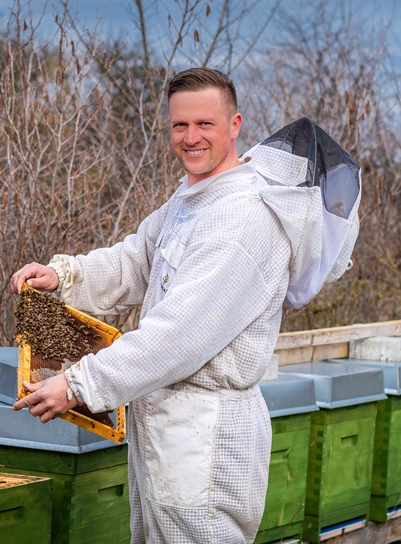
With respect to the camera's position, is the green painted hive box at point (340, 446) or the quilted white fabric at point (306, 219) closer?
the quilted white fabric at point (306, 219)

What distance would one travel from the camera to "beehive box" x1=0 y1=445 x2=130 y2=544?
9.51 ft

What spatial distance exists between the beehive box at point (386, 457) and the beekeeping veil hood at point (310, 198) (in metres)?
1.94

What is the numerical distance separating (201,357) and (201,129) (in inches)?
26.4

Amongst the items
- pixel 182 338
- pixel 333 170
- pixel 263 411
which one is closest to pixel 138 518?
pixel 263 411

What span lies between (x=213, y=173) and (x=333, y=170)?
41 centimetres

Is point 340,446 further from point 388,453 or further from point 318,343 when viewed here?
point 318,343

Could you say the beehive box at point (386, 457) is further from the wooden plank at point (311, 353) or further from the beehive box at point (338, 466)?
the wooden plank at point (311, 353)

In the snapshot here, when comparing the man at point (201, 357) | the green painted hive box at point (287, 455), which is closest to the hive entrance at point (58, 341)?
the man at point (201, 357)

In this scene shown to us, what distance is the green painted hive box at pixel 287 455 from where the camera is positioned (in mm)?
3680

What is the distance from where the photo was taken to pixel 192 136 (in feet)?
8.06

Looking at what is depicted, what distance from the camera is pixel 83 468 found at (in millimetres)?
2928

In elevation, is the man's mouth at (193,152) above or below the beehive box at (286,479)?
above

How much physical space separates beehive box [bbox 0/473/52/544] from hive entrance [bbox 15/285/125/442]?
408 millimetres

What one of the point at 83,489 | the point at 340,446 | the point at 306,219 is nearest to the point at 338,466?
the point at 340,446
